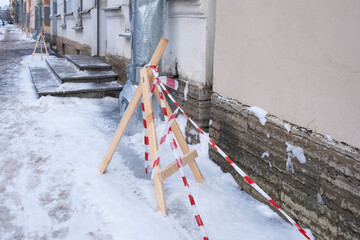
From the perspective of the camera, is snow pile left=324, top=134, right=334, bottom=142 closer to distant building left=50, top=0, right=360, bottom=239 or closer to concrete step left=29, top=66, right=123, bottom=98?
distant building left=50, top=0, right=360, bottom=239

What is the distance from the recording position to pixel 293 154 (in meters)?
2.62

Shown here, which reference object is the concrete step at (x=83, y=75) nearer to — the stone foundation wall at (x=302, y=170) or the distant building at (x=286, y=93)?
the distant building at (x=286, y=93)

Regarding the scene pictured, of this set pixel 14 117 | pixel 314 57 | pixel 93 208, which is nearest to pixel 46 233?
pixel 93 208

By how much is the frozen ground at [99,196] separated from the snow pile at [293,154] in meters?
0.46

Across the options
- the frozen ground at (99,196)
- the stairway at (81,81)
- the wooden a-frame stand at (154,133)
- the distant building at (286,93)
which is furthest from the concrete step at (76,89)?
the wooden a-frame stand at (154,133)

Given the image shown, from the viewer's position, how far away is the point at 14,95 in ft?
22.9

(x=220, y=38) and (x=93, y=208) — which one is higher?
(x=220, y=38)

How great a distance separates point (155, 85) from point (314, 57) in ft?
4.28

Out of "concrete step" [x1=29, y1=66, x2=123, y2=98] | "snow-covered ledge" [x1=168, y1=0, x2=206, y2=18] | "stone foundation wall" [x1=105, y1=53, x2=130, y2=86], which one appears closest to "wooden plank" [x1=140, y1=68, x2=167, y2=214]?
"snow-covered ledge" [x1=168, y1=0, x2=206, y2=18]

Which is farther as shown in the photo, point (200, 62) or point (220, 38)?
point (200, 62)

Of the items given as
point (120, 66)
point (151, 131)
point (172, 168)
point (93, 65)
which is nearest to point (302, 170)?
point (172, 168)

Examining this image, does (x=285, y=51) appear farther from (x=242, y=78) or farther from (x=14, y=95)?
(x=14, y=95)

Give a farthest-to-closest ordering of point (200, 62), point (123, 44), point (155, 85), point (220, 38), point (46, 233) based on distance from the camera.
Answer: point (123, 44), point (200, 62), point (220, 38), point (155, 85), point (46, 233)

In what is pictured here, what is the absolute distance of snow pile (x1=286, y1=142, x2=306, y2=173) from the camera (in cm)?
254
